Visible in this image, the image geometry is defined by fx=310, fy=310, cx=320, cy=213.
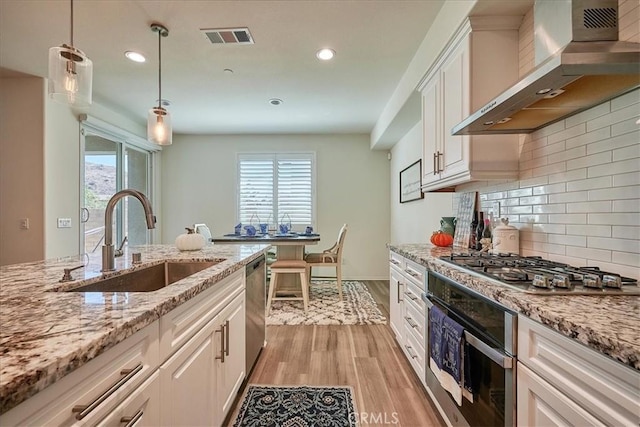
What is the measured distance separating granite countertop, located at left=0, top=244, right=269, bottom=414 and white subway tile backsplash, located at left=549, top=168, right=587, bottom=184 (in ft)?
5.86

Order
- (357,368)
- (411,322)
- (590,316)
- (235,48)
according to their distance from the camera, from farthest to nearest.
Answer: (235,48)
(357,368)
(411,322)
(590,316)

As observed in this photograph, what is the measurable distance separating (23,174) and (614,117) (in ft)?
16.1

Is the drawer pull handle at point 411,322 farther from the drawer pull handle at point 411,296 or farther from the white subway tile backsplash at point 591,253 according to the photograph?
the white subway tile backsplash at point 591,253

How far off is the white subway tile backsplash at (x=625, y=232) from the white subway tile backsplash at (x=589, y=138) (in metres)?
0.40

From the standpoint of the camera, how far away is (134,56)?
115 inches

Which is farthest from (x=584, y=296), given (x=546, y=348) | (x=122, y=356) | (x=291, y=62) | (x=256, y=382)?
(x=291, y=62)

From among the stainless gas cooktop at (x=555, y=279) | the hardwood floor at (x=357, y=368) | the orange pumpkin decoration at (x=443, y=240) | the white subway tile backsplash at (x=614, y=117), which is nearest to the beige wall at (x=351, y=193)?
the hardwood floor at (x=357, y=368)

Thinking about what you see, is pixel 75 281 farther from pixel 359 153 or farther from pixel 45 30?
pixel 359 153

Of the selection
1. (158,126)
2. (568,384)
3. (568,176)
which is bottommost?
(568,384)

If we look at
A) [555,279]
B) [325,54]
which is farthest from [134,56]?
[555,279]

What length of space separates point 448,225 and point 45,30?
371 centimetres

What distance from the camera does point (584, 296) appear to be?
3.29 feet

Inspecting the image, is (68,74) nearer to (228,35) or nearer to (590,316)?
(228,35)

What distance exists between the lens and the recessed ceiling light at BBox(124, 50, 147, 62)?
2857mm
